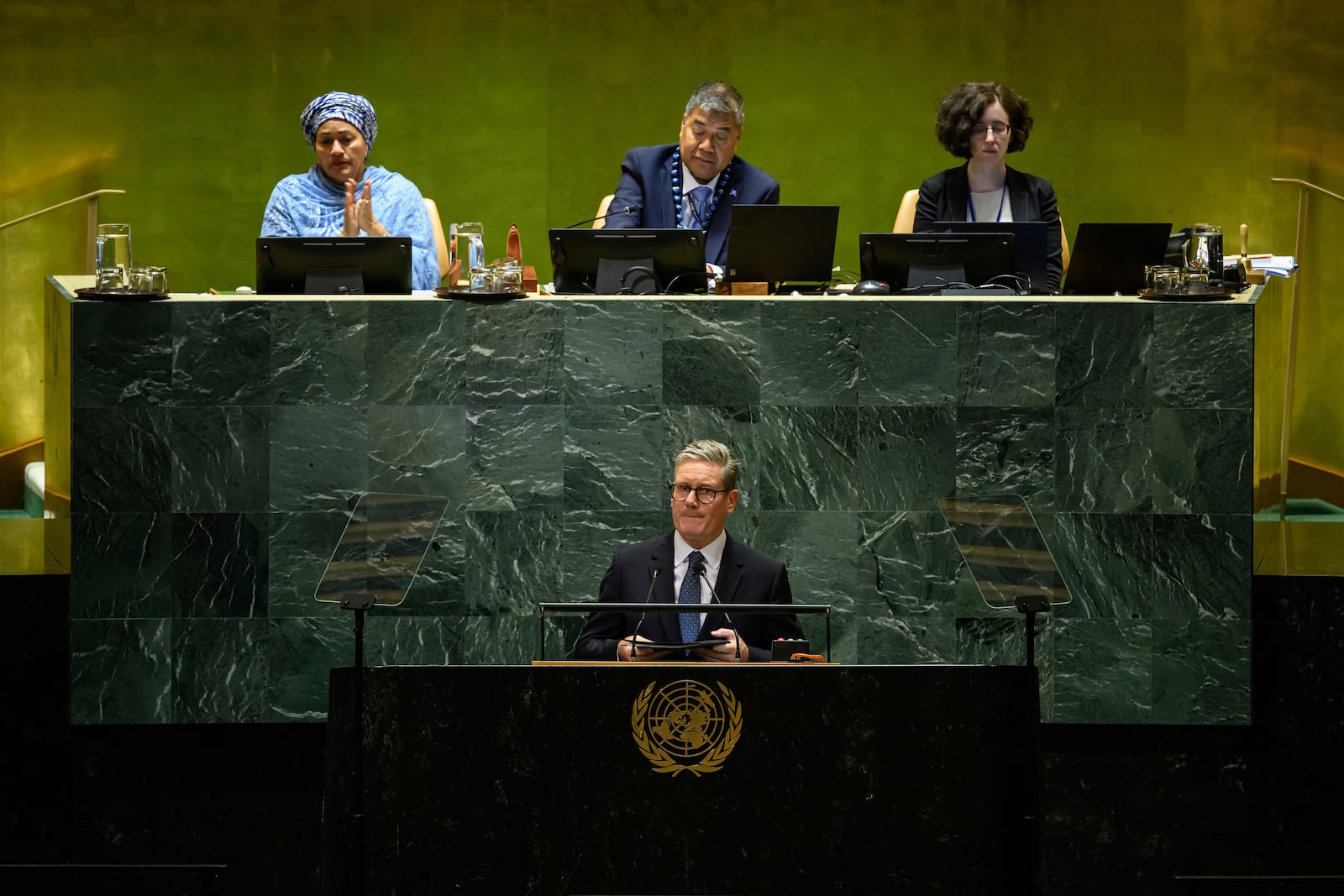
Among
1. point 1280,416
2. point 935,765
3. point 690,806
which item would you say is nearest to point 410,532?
point 690,806

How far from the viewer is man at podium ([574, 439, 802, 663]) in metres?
3.71

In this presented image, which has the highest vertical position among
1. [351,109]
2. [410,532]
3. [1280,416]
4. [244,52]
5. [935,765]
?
[244,52]

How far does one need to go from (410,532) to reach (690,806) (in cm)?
106

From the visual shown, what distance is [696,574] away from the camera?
377cm

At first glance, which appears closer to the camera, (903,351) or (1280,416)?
(903,351)

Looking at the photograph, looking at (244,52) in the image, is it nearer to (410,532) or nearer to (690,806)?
(410,532)

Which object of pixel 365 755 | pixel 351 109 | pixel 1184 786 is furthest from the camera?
pixel 351 109

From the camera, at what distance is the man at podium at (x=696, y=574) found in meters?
3.71

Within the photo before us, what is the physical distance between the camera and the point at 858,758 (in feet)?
10.3

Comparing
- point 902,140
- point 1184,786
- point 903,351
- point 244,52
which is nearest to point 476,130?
point 244,52

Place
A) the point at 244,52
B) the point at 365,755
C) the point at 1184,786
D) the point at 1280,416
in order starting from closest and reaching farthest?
1. the point at 365,755
2. the point at 1184,786
3. the point at 1280,416
4. the point at 244,52

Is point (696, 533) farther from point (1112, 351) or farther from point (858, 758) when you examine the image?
point (1112, 351)

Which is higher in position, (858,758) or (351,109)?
(351,109)

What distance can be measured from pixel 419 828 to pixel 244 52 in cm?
544
